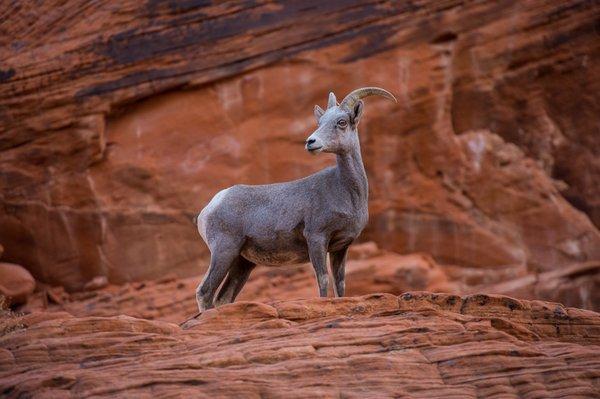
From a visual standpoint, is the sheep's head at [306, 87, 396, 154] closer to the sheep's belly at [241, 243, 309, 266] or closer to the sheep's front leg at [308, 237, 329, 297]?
the sheep's front leg at [308, 237, 329, 297]

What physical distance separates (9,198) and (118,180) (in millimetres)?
1817

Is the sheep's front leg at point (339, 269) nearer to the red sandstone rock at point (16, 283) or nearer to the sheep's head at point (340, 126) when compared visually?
the sheep's head at point (340, 126)

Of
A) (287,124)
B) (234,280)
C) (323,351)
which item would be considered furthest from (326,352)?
(287,124)

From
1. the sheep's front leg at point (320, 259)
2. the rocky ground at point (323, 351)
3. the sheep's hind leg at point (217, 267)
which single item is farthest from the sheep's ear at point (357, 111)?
the rocky ground at point (323, 351)

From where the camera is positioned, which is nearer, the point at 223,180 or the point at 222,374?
the point at 222,374

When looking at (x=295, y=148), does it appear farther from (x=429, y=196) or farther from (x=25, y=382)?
(x=25, y=382)

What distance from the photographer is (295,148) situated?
17.7 m

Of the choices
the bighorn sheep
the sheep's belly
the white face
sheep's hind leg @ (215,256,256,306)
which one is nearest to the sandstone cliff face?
sheep's hind leg @ (215,256,256,306)

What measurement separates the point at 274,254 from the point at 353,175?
3.77 ft

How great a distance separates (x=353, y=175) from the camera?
10.3 meters

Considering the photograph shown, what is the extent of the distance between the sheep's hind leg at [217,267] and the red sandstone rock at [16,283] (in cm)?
690

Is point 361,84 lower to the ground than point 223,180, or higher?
higher

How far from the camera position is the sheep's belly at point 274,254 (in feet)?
34.3

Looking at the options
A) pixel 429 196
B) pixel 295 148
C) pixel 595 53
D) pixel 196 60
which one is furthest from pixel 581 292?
pixel 196 60
